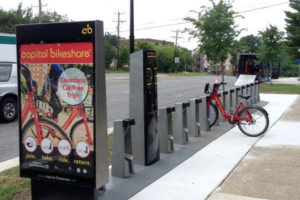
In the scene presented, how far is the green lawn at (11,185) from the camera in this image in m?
4.49

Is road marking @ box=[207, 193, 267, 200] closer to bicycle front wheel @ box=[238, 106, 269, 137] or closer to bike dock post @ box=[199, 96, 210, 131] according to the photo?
bicycle front wheel @ box=[238, 106, 269, 137]

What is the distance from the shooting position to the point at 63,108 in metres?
3.88

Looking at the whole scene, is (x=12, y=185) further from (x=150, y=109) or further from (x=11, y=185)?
(x=150, y=109)

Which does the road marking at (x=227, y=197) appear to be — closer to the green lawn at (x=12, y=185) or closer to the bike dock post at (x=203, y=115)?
the green lawn at (x=12, y=185)

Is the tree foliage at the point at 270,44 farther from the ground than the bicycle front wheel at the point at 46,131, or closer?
farther from the ground

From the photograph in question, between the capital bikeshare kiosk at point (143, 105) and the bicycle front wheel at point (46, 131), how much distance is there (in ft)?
6.00

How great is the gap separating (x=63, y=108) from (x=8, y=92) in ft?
22.5

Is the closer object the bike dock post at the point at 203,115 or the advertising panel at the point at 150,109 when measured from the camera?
the advertising panel at the point at 150,109

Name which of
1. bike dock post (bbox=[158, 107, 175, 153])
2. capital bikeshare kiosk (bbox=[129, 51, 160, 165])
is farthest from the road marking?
bike dock post (bbox=[158, 107, 175, 153])

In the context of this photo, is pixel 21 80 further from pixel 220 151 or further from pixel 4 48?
pixel 4 48

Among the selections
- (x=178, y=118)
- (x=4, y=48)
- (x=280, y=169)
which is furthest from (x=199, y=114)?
(x=4, y=48)

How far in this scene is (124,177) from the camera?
5070mm

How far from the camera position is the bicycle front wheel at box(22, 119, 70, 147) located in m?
3.93

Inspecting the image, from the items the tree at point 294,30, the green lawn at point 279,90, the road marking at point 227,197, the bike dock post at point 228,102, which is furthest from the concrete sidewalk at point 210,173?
the tree at point 294,30
